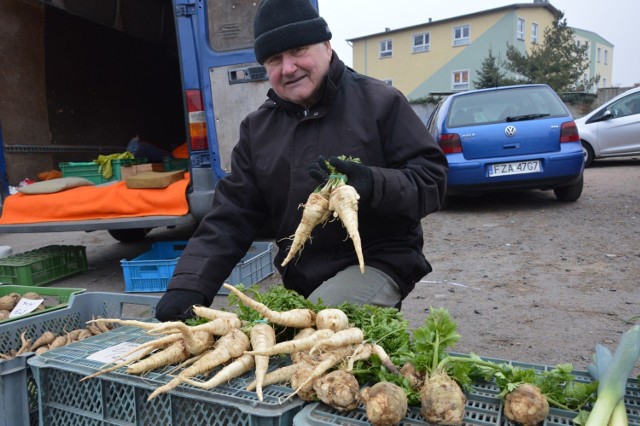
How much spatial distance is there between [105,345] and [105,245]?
21.3 feet

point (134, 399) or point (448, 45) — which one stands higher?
point (448, 45)

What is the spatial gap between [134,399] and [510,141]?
6.88 metres

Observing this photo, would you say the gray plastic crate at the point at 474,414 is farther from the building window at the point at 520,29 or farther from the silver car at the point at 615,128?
the building window at the point at 520,29

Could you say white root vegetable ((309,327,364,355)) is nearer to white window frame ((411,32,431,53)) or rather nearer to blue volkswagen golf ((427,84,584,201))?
blue volkswagen golf ((427,84,584,201))

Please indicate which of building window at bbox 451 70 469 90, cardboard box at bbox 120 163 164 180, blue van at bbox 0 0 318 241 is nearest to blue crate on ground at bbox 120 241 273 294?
blue van at bbox 0 0 318 241

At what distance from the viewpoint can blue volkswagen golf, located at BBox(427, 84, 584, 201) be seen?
743cm

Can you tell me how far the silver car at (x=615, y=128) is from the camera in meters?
11.2

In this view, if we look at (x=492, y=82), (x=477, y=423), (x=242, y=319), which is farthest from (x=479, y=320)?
(x=492, y=82)

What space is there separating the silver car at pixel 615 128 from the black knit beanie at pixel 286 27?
10780 mm

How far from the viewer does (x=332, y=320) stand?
5.81 feet

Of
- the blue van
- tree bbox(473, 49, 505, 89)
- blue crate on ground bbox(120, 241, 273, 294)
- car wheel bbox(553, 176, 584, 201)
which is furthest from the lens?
tree bbox(473, 49, 505, 89)

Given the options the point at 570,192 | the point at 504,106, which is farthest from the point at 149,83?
the point at 570,192

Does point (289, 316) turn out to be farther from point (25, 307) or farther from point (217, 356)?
point (25, 307)

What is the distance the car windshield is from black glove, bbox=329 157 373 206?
620 centimetres
